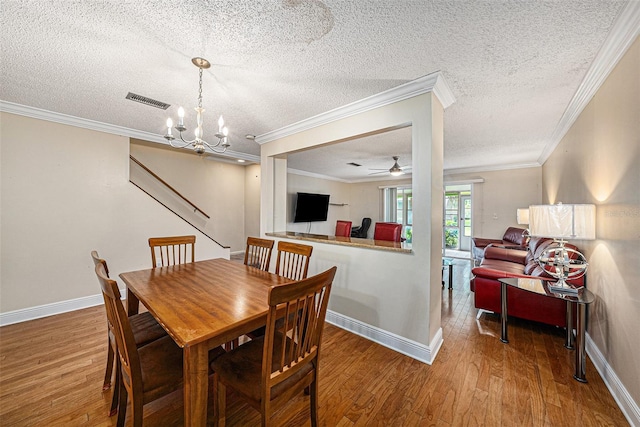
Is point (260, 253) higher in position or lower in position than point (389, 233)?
lower

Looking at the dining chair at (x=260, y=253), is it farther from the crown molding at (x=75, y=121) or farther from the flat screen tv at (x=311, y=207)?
the flat screen tv at (x=311, y=207)

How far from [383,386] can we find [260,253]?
60.9 inches

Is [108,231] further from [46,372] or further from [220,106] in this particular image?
[220,106]

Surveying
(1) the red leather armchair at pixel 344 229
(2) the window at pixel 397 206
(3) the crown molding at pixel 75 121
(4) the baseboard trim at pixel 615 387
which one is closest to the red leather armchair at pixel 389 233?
(1) the red leather armchair at pixel 344 229

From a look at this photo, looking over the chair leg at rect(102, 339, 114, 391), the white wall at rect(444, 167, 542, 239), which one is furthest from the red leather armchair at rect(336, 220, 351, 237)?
the white wall at rect(444, 167, 542, 239)

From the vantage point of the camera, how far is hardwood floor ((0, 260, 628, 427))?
1516 mm

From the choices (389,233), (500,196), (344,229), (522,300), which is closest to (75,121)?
(344,229)

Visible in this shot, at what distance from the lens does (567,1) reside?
4.28ft

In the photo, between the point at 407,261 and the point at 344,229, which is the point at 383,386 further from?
the point at 344,229

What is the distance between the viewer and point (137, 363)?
1164mm

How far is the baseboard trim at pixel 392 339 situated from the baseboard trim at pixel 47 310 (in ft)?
10.4

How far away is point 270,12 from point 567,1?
5.32 feet

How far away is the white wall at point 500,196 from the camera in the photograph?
5.67 m

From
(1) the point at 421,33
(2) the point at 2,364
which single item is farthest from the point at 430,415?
(2) the point at 2,364
